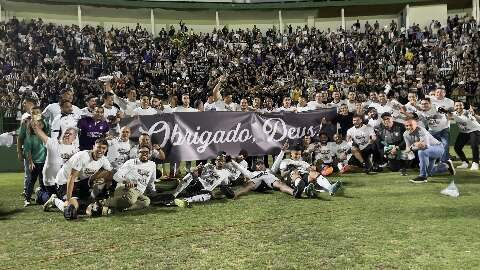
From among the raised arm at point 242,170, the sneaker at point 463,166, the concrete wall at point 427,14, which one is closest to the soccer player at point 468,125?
the sneaker at point 463,166

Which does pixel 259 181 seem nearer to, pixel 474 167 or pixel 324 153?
pixel 324 153

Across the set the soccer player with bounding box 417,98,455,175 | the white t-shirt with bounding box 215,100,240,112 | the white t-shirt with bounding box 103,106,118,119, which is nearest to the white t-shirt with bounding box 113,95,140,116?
the white t-shirt with bounding box 103,106,118,119

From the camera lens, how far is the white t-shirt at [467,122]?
40.8 feet

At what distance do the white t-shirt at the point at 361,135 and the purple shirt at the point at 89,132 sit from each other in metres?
6.32

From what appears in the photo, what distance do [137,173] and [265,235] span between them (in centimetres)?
311

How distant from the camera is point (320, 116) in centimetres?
1278

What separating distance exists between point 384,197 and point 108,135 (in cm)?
548

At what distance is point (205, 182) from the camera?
964 cm

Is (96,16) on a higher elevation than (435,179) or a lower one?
higher

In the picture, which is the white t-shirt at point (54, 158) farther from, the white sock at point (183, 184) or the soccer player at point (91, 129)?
the white sock at point (183, 184)

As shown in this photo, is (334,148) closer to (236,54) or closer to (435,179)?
(435,179)

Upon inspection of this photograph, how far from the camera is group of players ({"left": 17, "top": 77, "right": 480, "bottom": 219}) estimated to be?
8.55 m

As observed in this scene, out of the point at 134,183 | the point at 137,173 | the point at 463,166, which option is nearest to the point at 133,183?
the point at 134,183

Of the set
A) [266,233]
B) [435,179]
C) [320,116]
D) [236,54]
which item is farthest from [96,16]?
[266,233]
